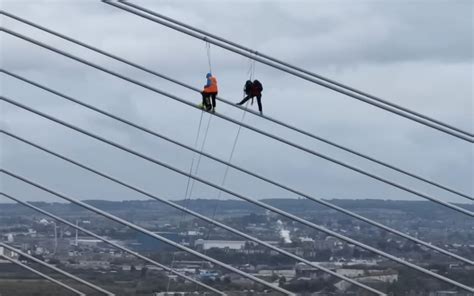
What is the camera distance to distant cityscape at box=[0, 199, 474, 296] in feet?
87.4

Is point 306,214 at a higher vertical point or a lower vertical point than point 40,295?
higher

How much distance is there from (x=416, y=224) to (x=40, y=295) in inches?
252

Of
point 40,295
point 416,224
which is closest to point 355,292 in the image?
point 416,224

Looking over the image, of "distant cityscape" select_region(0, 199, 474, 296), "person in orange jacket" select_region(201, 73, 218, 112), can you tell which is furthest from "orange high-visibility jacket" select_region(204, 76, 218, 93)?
"distant cityscape" select_region(0, 199, 474, 296)

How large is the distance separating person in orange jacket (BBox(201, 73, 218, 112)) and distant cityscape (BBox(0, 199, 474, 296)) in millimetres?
3329

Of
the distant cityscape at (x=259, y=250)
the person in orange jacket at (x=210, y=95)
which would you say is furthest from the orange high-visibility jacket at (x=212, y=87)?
the distant cityscape at (x=259, y=250)

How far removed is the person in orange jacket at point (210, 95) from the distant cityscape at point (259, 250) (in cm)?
333

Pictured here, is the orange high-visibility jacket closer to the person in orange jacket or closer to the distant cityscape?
the person in orange jacket

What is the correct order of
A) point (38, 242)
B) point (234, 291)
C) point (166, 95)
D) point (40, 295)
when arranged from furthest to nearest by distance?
point (38, 242) < point (40, 295) < point (234, 291) < point (166, 95)

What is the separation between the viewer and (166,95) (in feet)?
66.1

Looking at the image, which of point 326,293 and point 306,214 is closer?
point 326,293

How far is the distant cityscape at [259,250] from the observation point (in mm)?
26625

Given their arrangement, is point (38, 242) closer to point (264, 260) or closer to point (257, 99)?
point (264, 260)

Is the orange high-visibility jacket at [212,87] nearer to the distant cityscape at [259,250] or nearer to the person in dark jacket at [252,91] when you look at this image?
the person in dark jacket at [252,91]
